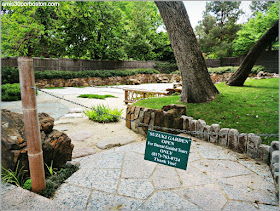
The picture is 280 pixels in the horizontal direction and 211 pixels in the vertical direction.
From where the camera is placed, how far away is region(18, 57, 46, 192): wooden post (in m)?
2.09

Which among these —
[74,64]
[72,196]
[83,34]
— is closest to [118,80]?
[74,64]

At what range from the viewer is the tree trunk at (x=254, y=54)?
7.07 meters

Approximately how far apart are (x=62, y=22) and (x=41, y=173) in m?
17.1

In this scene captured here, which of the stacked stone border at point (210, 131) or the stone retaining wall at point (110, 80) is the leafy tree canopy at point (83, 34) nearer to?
the stone retaining wall at point (110, 80)

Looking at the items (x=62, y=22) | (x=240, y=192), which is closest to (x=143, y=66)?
(x=62, y=22)

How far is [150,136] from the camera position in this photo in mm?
2115

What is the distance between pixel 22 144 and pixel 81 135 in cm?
227

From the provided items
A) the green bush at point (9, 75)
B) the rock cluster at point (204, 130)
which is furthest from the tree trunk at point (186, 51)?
the green bush at point (9, 75)

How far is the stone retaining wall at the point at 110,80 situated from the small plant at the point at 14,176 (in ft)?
45.1

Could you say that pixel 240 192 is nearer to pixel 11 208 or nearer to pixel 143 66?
pixel 11 208

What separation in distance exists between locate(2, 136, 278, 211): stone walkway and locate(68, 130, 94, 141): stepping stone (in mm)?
1254

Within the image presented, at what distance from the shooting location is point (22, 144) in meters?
2.45

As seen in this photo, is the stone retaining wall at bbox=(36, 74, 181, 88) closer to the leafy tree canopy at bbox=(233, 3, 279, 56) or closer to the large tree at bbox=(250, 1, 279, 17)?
the leafy tree canopy at bbox=(233, 3, 279, 56)

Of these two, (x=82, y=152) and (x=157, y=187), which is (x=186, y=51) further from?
(x=157, y=187)
